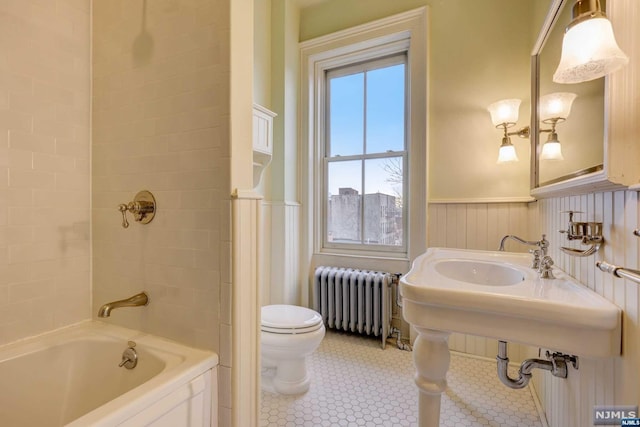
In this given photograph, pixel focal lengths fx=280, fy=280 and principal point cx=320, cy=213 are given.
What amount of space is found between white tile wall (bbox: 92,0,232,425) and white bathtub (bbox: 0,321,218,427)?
61 mm

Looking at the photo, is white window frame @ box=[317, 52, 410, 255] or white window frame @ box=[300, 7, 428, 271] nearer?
white window frame @ box=[300, 7, 428, 271]

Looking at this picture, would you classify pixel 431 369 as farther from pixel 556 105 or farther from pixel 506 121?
pixel 506 121

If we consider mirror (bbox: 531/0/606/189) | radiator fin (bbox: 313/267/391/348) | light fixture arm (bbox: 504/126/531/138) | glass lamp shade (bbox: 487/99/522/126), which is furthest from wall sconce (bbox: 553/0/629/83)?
radiator fin (bbox: 313/267/391/348)

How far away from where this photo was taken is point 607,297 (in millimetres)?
792

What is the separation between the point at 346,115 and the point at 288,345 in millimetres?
1962

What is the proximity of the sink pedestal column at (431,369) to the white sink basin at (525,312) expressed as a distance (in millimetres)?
131

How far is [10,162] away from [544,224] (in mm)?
2413

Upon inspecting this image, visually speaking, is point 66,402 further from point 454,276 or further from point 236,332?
point 454,276

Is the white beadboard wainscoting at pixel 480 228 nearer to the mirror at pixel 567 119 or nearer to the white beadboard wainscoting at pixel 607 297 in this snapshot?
the mirror at pixel 567 119

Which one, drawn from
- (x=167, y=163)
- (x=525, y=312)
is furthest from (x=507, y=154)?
(x=167, y=163)

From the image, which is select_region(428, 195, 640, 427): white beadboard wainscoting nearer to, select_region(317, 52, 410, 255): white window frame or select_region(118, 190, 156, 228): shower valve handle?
select_region(317, 52, 410, 255): white window frame

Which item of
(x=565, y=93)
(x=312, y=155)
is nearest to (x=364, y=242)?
(x=312, y=155)

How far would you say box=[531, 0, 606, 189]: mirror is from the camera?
87 cm

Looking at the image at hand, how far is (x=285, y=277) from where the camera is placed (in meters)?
2.29
